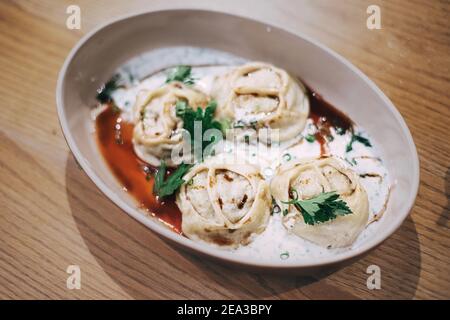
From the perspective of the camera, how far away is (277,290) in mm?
1304

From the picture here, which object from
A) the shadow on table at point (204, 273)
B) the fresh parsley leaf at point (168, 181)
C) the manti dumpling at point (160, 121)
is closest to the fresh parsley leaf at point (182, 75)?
the manti dumpling at point (160, 121)

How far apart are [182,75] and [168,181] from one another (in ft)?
1.55

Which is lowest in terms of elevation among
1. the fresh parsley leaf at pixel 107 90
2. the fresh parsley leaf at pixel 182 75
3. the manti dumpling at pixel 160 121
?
the manti dumpling at pixel 160 121

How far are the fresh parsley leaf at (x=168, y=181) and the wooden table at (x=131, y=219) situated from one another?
5.6 inches

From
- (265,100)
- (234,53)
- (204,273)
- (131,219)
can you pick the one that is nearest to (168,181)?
(131,219)

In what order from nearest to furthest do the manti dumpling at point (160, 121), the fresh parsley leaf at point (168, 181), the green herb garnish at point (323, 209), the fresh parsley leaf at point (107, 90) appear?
the green herb garnish at point (323, 209)
the fresh parsley leaf at point (168, 181)
the manti dumpling at point (160, 121)
the fresh parsley leaf at point (107, 90)

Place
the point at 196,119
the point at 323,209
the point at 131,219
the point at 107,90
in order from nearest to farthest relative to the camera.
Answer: the point at 323,209
the point at 131,219
the point at 196,119
the point at 107,90

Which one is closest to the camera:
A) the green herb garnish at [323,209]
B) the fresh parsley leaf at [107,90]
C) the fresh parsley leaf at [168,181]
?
the green herb garnish at [323,209]

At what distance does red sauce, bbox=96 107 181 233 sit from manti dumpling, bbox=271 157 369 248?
0.36m

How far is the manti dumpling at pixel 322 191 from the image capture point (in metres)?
1.32

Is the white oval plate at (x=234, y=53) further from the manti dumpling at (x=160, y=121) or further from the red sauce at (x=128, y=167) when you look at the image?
the manti dumpling at (x=160, y=121)

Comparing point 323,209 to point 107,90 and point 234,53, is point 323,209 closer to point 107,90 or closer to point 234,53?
point 234,53

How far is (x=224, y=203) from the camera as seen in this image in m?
1.38
